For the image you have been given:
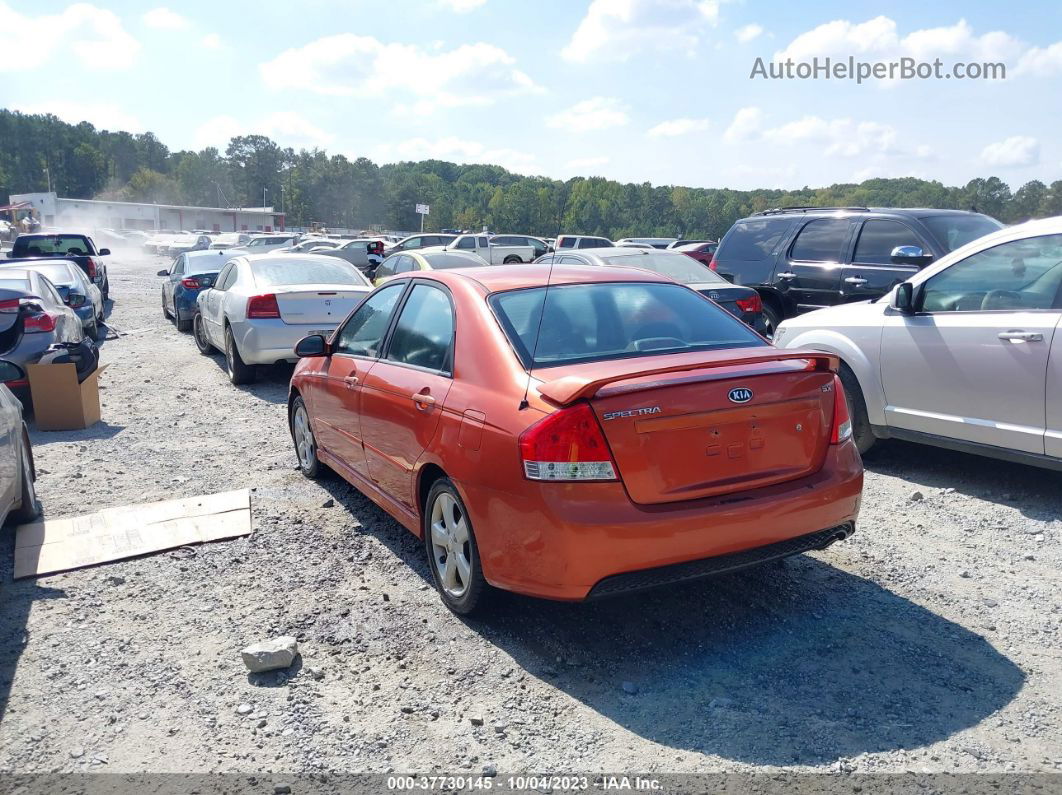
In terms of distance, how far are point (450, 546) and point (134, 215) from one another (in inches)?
4423

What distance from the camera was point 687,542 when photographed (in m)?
3.46

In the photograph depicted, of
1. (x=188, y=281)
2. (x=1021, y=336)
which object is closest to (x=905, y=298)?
(x=1021, y=336)

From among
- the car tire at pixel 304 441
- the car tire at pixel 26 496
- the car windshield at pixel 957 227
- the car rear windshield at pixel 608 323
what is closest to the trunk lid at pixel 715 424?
the car rear windshield at pixel 608 323

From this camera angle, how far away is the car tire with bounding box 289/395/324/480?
6379 mm

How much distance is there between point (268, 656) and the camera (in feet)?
12.0

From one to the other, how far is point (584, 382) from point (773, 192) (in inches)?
878

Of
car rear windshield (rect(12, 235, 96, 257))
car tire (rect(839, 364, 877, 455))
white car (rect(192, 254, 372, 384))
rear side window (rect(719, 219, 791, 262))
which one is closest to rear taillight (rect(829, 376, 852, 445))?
car tire (rect(839, 364, 877, 455))

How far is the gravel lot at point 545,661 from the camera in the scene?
309 centimetres

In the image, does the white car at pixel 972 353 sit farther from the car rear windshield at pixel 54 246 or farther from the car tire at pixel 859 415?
the car rear windshield at pixel 54 246

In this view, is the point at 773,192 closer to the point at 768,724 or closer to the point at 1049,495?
the point at 1049,495

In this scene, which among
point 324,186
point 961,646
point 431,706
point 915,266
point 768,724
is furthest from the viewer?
point 324,186

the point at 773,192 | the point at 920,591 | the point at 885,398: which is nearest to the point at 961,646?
the point at 920,591

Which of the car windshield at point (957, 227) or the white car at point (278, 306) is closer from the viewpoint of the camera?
the car windshield at point (957, 227)

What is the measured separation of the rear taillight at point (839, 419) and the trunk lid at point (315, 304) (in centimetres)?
700
